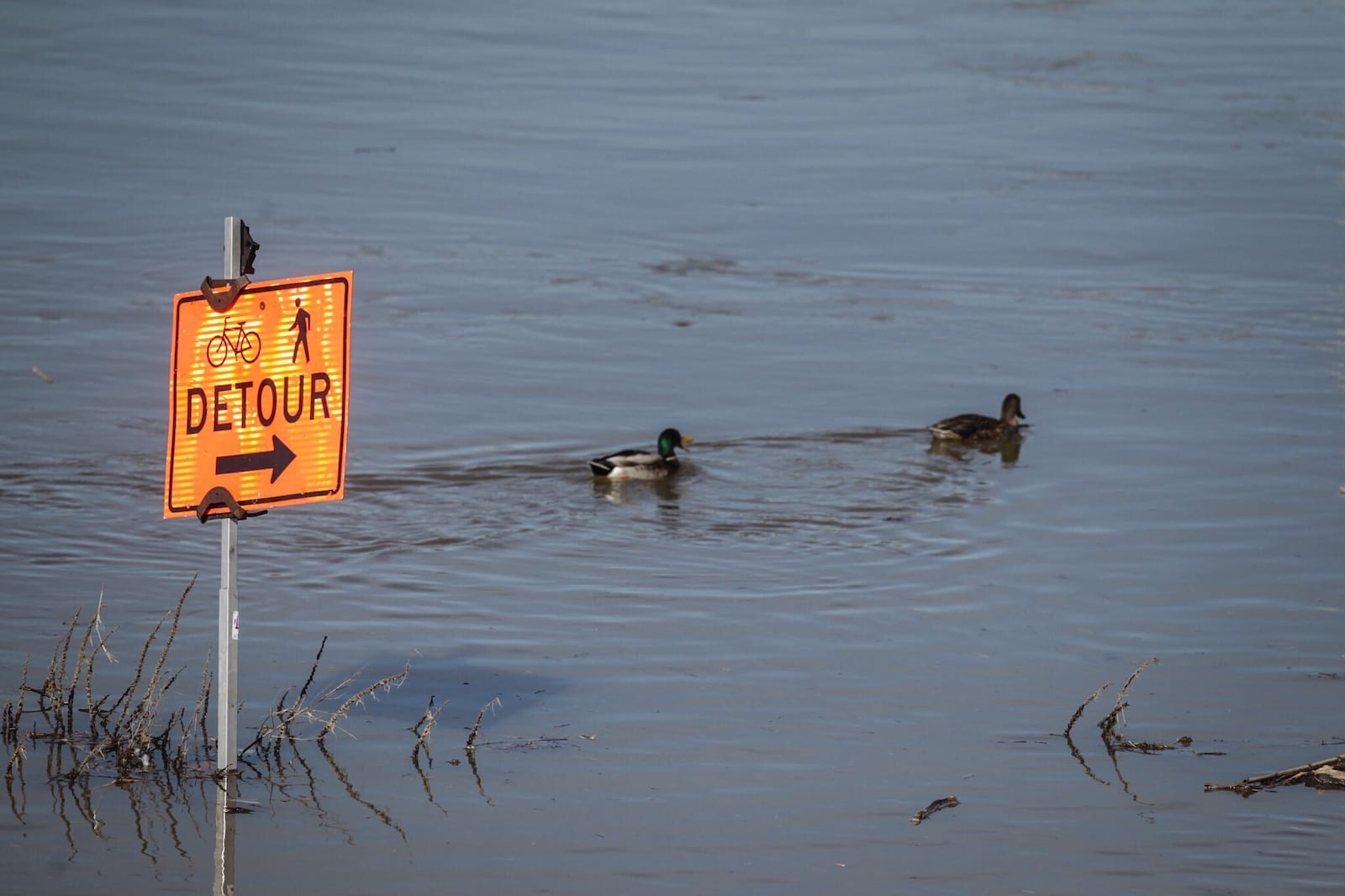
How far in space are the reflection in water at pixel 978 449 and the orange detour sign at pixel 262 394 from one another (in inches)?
353

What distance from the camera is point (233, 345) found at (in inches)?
271

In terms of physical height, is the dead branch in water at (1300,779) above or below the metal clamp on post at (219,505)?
below

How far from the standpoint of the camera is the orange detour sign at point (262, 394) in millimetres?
6797

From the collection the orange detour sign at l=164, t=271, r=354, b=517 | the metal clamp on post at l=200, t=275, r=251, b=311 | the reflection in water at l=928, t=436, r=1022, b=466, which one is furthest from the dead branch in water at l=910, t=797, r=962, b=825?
the reflection in water at l=928, t=436, r=1022, b=466

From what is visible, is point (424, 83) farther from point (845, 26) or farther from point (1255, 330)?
point (1255, 330)

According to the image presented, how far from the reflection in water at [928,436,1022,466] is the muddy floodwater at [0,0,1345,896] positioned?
0.48 ft

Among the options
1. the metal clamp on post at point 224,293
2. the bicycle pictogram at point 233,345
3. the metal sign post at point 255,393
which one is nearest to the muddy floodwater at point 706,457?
the metal sign post at point 255,393

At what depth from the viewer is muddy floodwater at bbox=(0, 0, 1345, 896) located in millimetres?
7711

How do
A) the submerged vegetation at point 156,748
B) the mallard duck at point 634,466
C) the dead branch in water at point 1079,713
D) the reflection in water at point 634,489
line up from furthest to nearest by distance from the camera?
the mallard duck at point 634,466 → the reflection in water at point 634,489 → the dead branch in water at point 1079,713 → the submerged vegetation at point 156,748

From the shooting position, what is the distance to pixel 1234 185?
976 inches

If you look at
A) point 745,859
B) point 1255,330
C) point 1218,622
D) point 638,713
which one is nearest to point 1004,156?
point 1255,330

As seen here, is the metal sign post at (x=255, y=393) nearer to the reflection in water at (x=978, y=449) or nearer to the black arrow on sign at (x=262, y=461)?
the black arrow on sign at (x=262, y=461)

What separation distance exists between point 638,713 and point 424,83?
21229 millimetres

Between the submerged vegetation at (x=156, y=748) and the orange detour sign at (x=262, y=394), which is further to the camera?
the submerged vegetation at (x=156, y=748)
